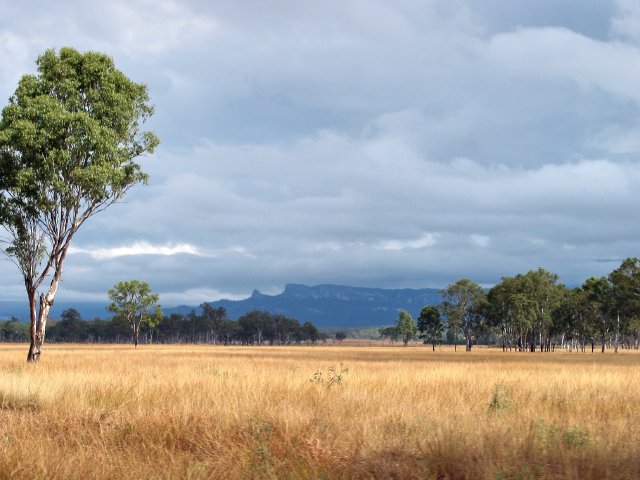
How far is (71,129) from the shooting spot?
1247 inches

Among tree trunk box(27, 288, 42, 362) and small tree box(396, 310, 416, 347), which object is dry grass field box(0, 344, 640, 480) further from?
small tree box(396, 310, 416, 347)

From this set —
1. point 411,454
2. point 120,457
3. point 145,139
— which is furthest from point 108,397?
point 145,139

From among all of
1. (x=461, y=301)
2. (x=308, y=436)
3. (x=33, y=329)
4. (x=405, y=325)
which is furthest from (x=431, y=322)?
(x=308, y=436)

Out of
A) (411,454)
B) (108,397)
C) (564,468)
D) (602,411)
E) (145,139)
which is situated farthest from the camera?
(145,139)

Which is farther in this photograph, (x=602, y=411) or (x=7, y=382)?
(x=7, y=382)

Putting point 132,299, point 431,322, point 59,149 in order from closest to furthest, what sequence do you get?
1. point 59,149
2. point 132,299
3. point 431,322

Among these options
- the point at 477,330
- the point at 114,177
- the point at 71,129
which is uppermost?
the point at 71,129

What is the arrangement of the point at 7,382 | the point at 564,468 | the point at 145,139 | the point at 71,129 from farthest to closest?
the point at 145,139 → the point at 71,129 → the point at 7,382 → the point at 564,468

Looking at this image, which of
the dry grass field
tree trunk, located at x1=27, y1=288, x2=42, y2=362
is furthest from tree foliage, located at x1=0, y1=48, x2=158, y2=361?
the dry grass field

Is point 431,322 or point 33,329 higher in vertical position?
point 33,329

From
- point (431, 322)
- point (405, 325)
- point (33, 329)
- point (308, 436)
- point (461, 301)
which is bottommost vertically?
A: point (405, 325)

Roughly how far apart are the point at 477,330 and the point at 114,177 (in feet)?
407

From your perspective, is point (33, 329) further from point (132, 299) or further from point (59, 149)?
point (132, 299)

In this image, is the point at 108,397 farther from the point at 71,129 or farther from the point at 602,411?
the point at 71,129
